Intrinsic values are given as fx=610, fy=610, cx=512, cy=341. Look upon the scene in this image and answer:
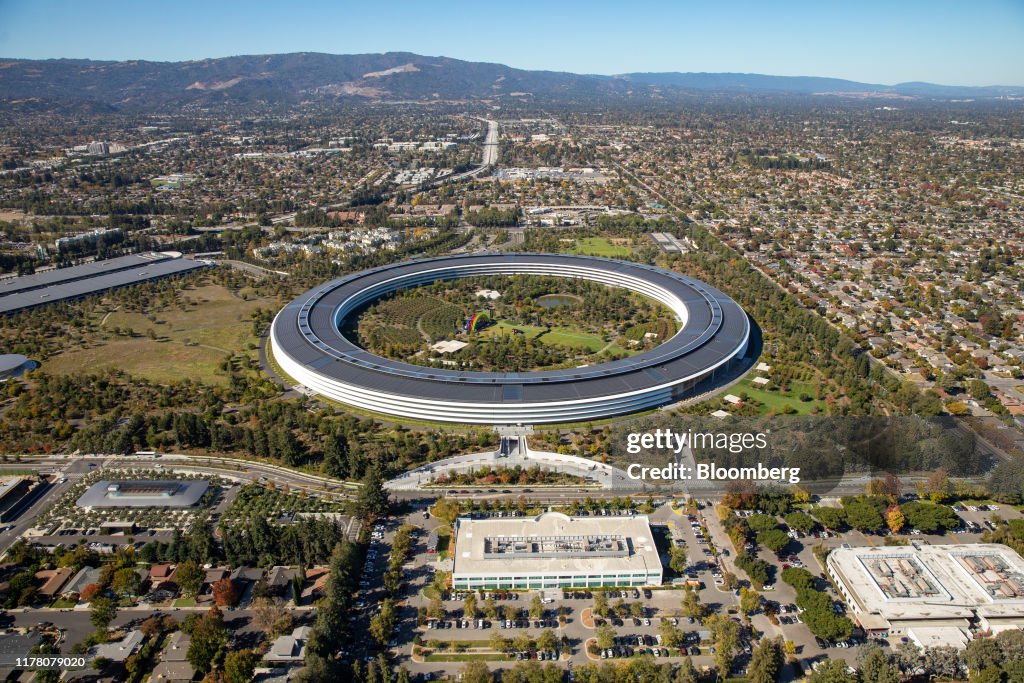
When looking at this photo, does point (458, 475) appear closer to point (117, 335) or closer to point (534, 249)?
point (117, 335)

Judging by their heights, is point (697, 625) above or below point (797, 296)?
below

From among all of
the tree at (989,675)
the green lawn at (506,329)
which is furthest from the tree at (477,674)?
the green lawn at (506,329)

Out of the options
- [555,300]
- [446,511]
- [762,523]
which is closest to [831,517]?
[762,523]

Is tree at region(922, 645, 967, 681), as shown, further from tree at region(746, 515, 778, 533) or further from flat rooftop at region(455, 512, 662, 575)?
flat rooftop at region(455, 512, 662, 575)

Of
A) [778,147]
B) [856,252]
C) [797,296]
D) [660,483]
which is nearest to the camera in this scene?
[660,483]

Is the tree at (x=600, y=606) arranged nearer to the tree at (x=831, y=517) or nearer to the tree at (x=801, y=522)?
the tree at (x=801, y=522)

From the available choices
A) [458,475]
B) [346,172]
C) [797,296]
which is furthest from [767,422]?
[346,172]

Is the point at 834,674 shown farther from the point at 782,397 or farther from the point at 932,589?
the point at 782,397
